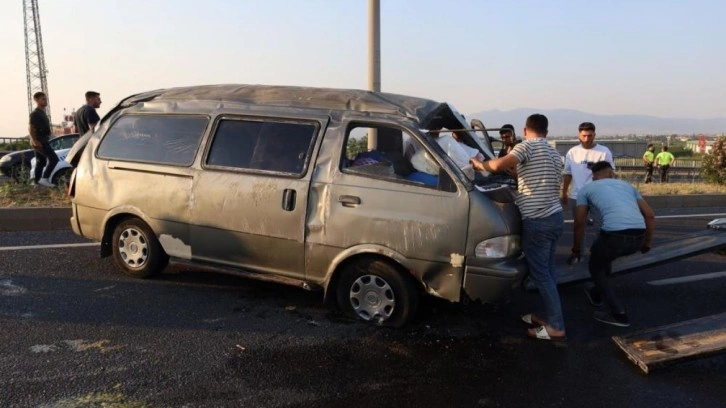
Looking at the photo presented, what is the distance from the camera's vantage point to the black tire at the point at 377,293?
4.34 m

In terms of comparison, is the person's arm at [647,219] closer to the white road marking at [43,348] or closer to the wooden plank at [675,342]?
the wooden plank at [675,342]

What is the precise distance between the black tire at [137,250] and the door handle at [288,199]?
154cm

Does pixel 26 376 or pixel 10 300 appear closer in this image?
pixel 26 376

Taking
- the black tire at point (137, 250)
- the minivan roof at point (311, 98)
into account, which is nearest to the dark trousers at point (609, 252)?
the minivan roof at point (311, 98)

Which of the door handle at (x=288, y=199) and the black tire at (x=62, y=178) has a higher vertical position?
the door handle at (x=288, y=199)

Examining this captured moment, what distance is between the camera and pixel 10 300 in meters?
4.85

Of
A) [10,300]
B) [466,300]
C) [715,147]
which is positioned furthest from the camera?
[715,147]

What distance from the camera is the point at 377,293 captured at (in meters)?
4.46

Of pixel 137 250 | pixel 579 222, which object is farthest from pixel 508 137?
pixel 137 250

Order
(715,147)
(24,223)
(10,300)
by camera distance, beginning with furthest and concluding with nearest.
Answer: (715,147)
(24,223)
(10,300)

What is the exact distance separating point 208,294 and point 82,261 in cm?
190

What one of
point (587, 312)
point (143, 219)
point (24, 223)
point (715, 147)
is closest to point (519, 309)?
point (587, 312)

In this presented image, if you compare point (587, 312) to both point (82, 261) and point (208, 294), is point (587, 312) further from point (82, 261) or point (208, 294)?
point (82, 261)

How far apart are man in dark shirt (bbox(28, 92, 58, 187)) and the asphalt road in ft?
16.5
